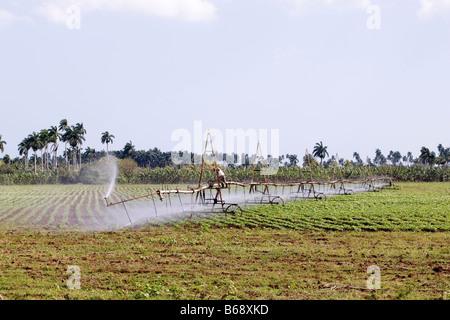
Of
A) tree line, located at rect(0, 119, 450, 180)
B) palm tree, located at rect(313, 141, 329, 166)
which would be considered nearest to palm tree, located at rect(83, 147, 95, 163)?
tree line, located at rect(0, 119, 450, 180)

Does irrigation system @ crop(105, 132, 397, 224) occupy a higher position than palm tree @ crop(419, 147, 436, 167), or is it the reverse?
palm tree @ crop(419, 147, 436, 167)

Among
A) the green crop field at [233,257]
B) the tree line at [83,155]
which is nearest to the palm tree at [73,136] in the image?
the tree line at [83,155]

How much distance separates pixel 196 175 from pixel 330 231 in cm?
4766

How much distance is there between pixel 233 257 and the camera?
37.8ft

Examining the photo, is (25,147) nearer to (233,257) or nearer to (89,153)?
(89,153)

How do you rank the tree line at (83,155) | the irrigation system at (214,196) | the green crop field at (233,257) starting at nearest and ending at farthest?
the green crop field at (233,257) < the irrigation system at (214,196) < the tree line at (83,155)

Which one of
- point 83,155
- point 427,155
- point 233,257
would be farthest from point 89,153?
point 233,257

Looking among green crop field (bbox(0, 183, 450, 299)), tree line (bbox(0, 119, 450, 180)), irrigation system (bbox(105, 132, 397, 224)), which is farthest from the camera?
tree line (bbox(0, 119, 450, 180))

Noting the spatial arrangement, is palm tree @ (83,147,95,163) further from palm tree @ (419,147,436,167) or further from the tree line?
palm tree @ (419,147,436,167)

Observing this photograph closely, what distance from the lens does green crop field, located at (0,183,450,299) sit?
8.20 m

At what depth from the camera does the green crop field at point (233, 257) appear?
820 centimetres

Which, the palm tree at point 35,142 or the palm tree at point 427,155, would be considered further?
the palm tree at point 427,155

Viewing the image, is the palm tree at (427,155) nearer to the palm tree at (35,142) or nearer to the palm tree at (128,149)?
the palm tree at (128,149)
